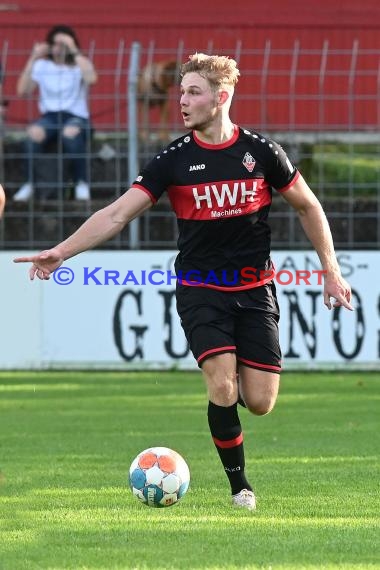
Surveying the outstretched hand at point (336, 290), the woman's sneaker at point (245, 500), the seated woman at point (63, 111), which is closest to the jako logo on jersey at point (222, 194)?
the outstretched hand at point (336, 290)

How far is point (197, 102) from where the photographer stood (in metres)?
7.32

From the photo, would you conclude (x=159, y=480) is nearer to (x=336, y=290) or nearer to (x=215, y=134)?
(x=336, y=290)

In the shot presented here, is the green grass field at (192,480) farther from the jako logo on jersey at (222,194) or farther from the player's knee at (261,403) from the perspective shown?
the jako logo on jersey at (222,194)

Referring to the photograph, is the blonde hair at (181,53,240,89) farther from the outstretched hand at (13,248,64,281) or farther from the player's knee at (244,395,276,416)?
the player's knee at (244,395,276,416)

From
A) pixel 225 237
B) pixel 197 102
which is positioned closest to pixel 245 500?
pixel 225 237

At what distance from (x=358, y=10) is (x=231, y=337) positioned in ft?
47.1

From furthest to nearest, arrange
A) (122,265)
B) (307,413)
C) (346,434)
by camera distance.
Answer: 1. (122,265)
2. (307,413)
3. (346,434)

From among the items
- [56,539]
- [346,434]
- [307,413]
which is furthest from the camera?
[307,413]

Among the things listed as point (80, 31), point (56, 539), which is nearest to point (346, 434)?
point (56, 539)

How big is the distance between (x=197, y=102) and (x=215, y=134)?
24cm

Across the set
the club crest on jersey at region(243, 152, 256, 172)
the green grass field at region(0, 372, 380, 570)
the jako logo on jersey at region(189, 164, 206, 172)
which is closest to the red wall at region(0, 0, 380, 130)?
the green grass field at region(0, 372, 380, 570)

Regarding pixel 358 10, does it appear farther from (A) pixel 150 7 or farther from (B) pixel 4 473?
(B) pixel 4 473

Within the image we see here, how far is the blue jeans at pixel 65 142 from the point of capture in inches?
608

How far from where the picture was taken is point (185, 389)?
1345 centimetres
